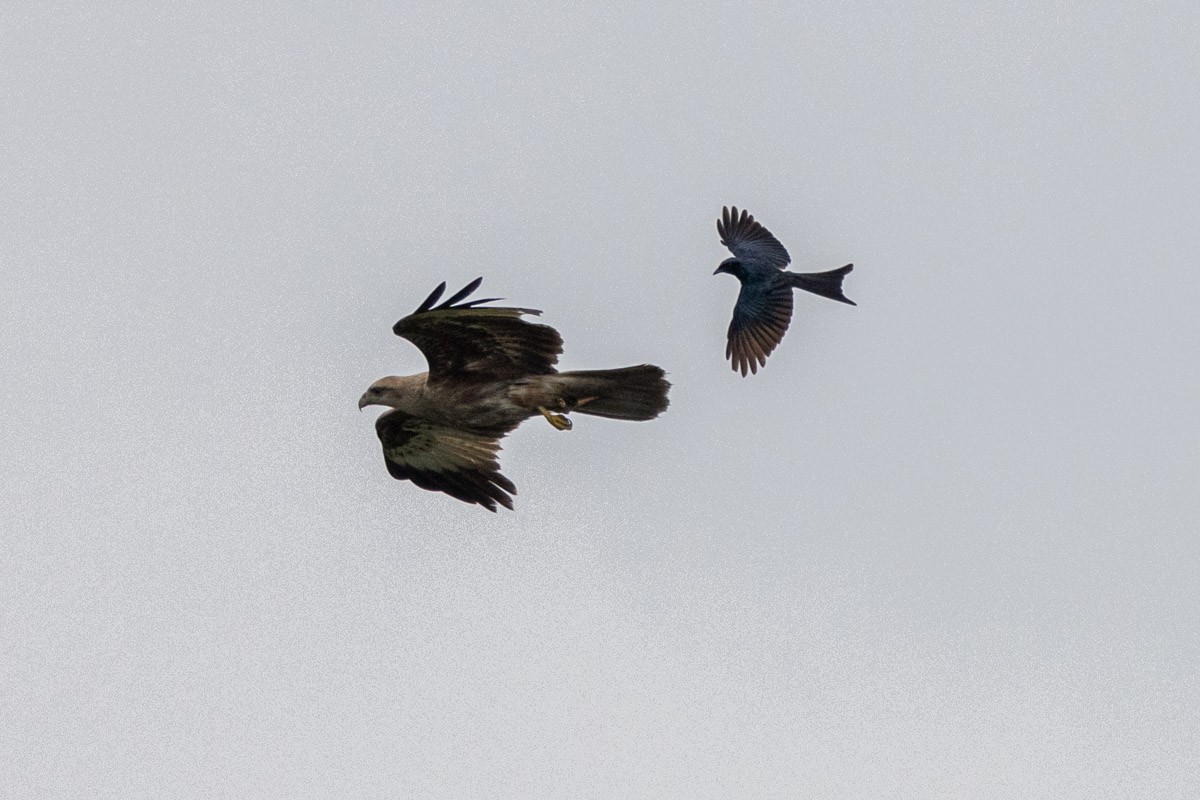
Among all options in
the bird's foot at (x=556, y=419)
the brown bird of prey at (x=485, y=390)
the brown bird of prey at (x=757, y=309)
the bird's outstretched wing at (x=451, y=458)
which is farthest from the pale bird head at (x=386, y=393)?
the brown bird of prey at (x=757, y=309)

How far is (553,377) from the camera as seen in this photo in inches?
587

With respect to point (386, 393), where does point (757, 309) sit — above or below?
above

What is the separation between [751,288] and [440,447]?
10.5ft

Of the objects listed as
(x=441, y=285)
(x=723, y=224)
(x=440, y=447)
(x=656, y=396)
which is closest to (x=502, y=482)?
(x=440, y=447)

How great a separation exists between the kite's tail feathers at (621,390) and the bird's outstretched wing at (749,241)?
10.1 ft

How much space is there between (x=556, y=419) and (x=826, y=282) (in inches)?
121

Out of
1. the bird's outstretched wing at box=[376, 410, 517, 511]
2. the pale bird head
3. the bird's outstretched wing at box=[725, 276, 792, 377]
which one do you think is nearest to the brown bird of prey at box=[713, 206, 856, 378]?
the bird's outstretched wing at box=[725, 276, 792, 377]

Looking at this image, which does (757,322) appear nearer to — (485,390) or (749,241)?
(749,241)

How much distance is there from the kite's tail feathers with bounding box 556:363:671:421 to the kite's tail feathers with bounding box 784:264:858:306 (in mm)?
2533

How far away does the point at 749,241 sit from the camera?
18.4m

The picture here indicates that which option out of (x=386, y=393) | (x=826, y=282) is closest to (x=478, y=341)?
(x=386, y=393)

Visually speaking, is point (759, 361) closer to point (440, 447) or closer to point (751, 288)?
point (751, 288)

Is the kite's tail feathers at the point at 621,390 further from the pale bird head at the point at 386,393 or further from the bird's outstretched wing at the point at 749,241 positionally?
the bird's outstretched wing at the point at 749,241

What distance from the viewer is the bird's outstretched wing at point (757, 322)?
1744 centimetres
